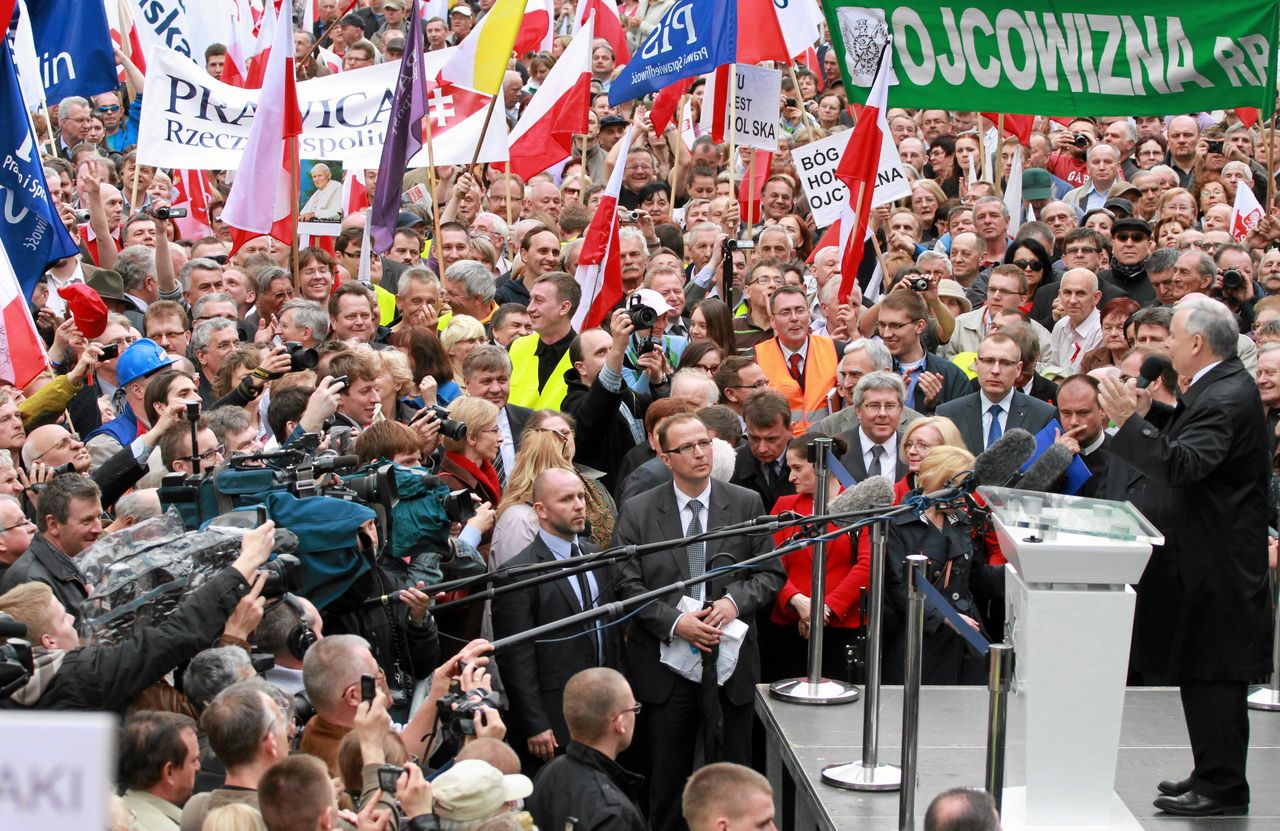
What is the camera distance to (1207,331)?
254 inches

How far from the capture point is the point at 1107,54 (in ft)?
34.8

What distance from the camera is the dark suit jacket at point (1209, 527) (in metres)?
6.29

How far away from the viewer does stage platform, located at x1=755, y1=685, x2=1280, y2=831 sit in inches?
252

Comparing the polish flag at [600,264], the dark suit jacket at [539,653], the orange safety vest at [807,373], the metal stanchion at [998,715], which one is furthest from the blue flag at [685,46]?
the metal stanchion at [998,715]

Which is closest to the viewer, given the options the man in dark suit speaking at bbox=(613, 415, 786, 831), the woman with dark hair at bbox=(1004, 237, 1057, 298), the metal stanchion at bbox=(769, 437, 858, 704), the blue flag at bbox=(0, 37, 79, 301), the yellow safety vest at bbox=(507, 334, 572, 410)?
the metal stanchion at bbox=(769, 437, 858, 704)

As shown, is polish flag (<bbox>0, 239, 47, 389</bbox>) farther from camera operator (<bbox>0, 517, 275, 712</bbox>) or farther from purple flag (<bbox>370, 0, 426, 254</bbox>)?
purple flag (<bbox>370, 0, 426, 254</bbox>)

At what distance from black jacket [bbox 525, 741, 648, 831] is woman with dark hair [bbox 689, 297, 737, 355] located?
15.0 feet

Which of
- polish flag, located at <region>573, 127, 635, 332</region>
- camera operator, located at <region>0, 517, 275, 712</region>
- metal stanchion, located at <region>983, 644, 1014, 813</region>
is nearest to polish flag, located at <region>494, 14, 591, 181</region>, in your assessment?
polish flag, located at <region>573, 127, 635, 332</region>

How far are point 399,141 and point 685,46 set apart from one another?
2518 mm

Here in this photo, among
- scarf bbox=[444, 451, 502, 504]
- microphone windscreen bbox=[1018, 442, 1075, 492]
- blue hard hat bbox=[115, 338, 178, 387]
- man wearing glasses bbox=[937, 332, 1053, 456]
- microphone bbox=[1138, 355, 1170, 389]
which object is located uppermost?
microphone bbox=[1138, 355, 1170, 389]

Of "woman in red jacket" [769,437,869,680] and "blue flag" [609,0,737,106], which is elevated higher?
"blue flag" [609,0,737,106]

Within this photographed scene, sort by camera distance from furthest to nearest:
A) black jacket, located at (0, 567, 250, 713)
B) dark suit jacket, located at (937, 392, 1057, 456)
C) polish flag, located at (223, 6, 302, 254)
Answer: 1. polish flag, located at (223, 6, 302, 254)
2. dark suit jacket, located at (937, 392, 1057, 456)
3. black jacket, located at (0, 567, 250, 713)

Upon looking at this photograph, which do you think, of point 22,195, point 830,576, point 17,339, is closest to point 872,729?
point 830,576

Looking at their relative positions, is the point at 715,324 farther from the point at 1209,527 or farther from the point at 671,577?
the point at 1209,527
